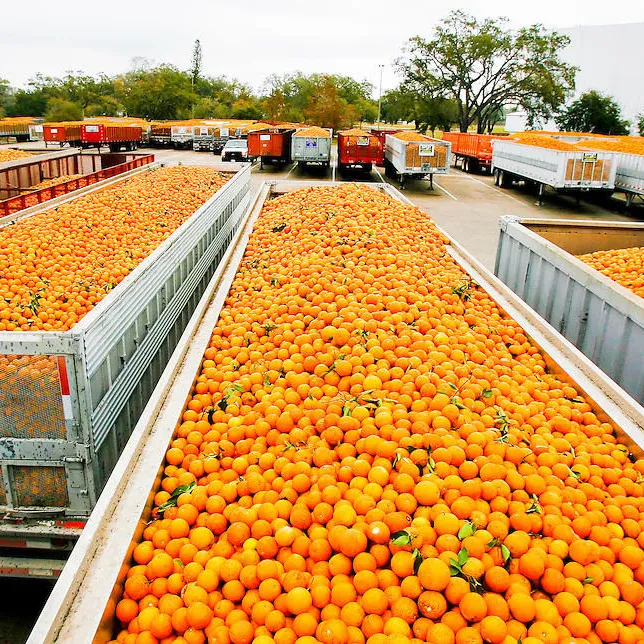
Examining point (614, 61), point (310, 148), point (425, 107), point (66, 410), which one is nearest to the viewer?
point (66, 410)

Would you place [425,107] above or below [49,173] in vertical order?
above

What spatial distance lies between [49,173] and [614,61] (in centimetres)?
8152

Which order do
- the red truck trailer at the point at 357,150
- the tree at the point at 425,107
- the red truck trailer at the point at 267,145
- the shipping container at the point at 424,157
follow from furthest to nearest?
the tree at the point at 425,107
the red truck trailer at the point at 267,145
the red truck trailer at the point at 357,150
the shipping container at the point at 424,157

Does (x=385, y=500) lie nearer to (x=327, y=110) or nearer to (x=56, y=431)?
(x=56, y=431)

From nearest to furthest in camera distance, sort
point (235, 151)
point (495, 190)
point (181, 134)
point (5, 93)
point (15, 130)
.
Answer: point (495, 190)
point (235, 151)
point (181, 134)
point (15, 130)
point (5, 93)

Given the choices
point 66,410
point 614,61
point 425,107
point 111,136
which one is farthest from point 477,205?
point 614,61

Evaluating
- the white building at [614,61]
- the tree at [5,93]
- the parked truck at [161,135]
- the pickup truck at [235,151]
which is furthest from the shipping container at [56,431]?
the tree at [5,93]

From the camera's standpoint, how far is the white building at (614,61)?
73.2m

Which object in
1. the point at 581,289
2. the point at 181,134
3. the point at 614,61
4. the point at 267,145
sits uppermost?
the point at 614,61

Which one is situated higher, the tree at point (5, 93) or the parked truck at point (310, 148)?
the tree at point (5, 93)

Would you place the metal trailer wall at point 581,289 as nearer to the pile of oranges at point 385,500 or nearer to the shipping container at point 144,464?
the shipping container at point 144,464

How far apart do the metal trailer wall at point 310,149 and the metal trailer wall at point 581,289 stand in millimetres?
20201

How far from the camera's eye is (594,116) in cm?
5012

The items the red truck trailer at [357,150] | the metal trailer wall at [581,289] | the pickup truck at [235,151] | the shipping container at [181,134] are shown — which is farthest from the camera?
the shipping container at [181,134]
